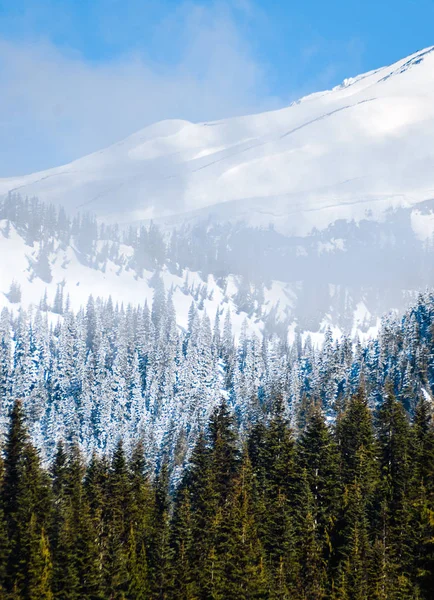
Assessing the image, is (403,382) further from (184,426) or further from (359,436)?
(359,436)

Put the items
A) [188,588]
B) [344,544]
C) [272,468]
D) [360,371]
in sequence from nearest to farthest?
1. [188,588]
2. [344,544]
3. [272,468]
4. [360,371]

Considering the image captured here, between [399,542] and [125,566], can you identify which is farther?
[399,542]

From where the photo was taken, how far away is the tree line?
58719mm

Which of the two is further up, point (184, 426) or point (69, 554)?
point (184, 426)

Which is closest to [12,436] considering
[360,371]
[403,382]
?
[403,382]

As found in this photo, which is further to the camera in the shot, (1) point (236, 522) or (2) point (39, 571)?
(1) point (236, 522)

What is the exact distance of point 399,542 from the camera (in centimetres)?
6906

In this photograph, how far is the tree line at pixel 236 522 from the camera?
2312 inches

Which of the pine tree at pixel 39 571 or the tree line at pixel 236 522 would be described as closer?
the pine tree at pixel 39 571

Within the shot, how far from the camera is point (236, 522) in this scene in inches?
2429

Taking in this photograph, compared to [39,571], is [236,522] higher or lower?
higher

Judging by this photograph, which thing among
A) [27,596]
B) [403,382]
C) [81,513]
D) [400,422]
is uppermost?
[403,382]

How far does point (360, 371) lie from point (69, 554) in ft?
416

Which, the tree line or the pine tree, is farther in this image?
the tree line
